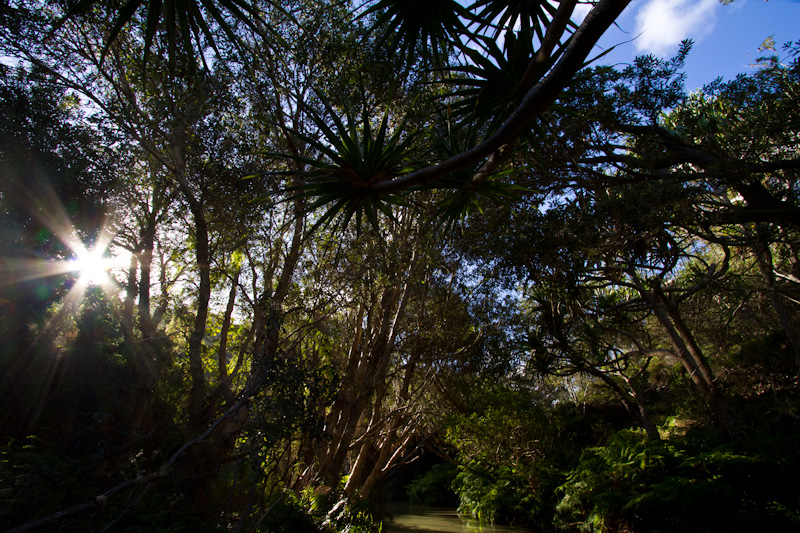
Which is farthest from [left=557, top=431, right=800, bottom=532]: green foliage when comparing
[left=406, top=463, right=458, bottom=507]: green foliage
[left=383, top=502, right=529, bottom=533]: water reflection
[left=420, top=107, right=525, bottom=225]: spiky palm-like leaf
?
[left=406, top=463, right=458, bottom=507]: green foliage

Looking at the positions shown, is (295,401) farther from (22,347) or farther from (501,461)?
(501,461)

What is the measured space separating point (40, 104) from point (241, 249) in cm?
317

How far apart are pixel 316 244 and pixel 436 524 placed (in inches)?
344

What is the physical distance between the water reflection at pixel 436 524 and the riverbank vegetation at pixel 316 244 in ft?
8.67

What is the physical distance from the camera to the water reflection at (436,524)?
32.6 ft

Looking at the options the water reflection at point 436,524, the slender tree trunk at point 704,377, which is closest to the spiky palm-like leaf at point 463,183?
the slender tree trunk at point 704,377

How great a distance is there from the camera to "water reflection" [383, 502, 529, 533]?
391 inches

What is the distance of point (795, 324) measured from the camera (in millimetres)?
9500

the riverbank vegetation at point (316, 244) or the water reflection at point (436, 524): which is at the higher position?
the riverbank vegetation at point (316, 244)

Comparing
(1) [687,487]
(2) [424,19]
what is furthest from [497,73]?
(1) [687,487]

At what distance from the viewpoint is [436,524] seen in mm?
11312

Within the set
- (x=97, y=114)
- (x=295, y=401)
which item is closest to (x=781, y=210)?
(x=295, y=401)

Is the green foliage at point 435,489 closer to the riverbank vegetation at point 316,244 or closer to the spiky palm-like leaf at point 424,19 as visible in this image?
the riverbank vegetation at point 316,244

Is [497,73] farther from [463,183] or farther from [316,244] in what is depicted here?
[316,244]
